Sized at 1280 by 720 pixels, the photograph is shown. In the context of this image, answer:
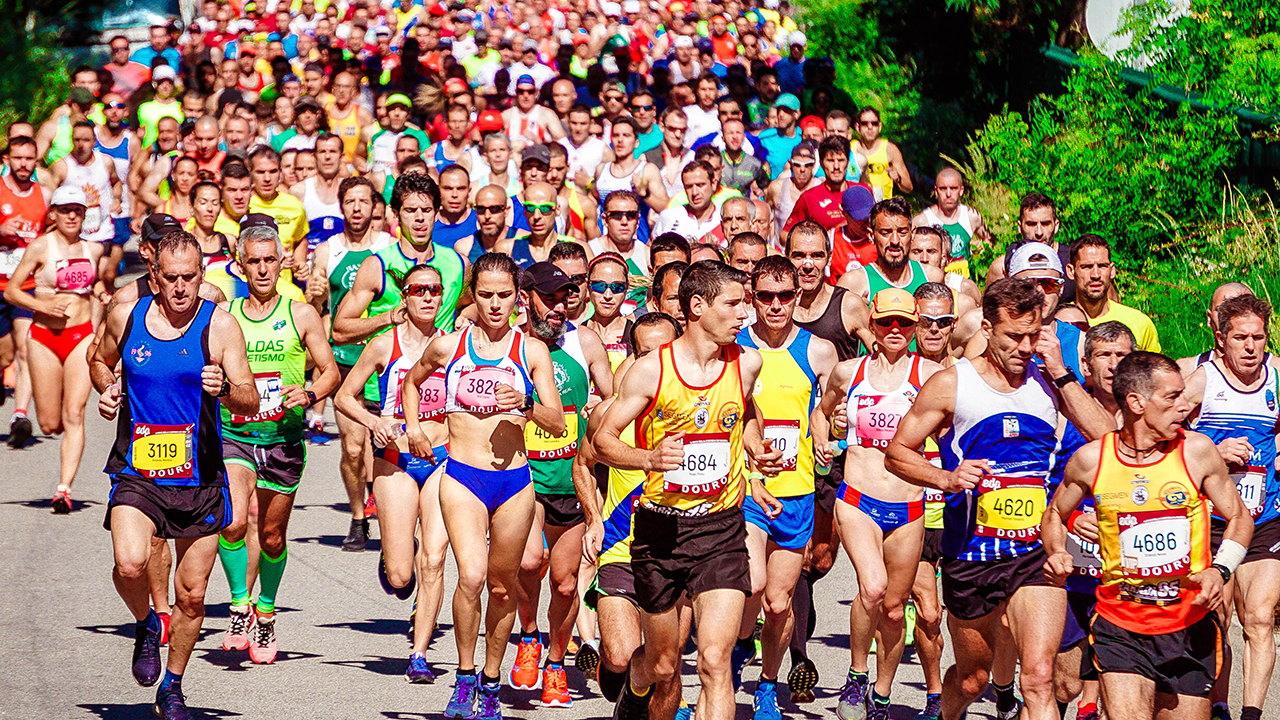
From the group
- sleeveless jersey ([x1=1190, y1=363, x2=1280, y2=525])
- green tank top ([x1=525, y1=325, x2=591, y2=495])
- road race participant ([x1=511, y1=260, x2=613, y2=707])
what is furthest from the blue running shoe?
sleeveless jersey ([x1=1190, y1=363, x2=1280, y2=525])

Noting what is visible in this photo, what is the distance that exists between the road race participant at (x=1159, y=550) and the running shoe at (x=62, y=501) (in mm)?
7927

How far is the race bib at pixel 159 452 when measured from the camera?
7.77m

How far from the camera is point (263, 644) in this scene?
9.06m

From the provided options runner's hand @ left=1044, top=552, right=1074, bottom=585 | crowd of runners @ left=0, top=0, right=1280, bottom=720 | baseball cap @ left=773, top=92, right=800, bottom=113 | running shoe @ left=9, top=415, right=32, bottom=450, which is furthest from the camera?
baseball cap @ left=773, top=92, right=800, bottom=113

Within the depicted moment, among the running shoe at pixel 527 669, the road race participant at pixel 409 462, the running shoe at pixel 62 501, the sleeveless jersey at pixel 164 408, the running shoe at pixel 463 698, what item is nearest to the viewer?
the sleeveless jersey at pixel 164 408

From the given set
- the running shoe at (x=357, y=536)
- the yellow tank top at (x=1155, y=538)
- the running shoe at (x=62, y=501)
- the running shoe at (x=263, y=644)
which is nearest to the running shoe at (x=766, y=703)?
the yellow tank top at (x=1155, y=538)

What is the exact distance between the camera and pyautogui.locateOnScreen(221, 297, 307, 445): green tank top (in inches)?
361

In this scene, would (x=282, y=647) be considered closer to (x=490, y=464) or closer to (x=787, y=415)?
(x=490, y=464)

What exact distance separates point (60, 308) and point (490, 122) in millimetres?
5783

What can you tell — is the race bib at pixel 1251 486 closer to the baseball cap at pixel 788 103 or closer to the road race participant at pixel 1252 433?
the road race participant at pixel 1252 433

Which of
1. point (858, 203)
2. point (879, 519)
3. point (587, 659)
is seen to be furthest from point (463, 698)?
point (858, 203)

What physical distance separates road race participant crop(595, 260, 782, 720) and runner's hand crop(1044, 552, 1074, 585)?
1.17 metres

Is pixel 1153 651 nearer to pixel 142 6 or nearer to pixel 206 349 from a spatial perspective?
pixel 206 349

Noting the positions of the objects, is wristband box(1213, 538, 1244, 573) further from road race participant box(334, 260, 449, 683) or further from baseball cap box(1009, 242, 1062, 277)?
road race participant box(334, 260, 449, 683)
